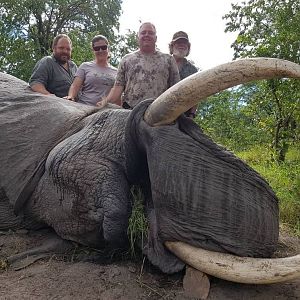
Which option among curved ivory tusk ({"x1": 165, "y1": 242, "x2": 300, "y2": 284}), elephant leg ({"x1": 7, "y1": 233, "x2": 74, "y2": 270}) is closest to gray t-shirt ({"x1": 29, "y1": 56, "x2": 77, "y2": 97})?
elephant leg ({"x1": 7, "y1": 233, "x2": 74, "y2": 270})

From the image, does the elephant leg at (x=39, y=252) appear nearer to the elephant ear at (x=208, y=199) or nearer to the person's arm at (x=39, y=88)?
the elephant ear at (x=208, y=199)

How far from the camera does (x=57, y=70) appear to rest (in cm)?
556

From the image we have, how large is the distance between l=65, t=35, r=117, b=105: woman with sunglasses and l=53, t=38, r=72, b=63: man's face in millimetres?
316

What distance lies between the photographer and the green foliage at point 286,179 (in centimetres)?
531

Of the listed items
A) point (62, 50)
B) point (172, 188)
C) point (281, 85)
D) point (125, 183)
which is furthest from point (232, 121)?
point (172, 188)

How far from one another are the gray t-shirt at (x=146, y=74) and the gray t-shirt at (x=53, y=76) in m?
0.99

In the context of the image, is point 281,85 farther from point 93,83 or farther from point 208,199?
point 208,199

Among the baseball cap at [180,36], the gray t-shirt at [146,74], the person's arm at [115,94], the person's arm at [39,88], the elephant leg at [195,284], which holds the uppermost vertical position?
the baseball cap at [180,36]

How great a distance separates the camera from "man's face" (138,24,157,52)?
4699mm

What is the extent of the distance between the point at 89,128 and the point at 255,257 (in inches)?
62.2

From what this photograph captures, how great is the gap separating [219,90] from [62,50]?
310 cm

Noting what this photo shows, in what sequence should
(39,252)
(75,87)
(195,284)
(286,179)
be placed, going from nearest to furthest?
1. (195,284)
2. (39,252)
3. (75,87)
4. (286,179)

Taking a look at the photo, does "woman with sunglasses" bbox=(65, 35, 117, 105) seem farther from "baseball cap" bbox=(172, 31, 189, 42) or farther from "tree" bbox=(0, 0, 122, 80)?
"tree" bbox=(0, 0, 122, 80)

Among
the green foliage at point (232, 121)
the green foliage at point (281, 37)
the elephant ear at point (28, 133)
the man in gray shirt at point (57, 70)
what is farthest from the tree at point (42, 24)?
the elephant ear at point (28, 133)
